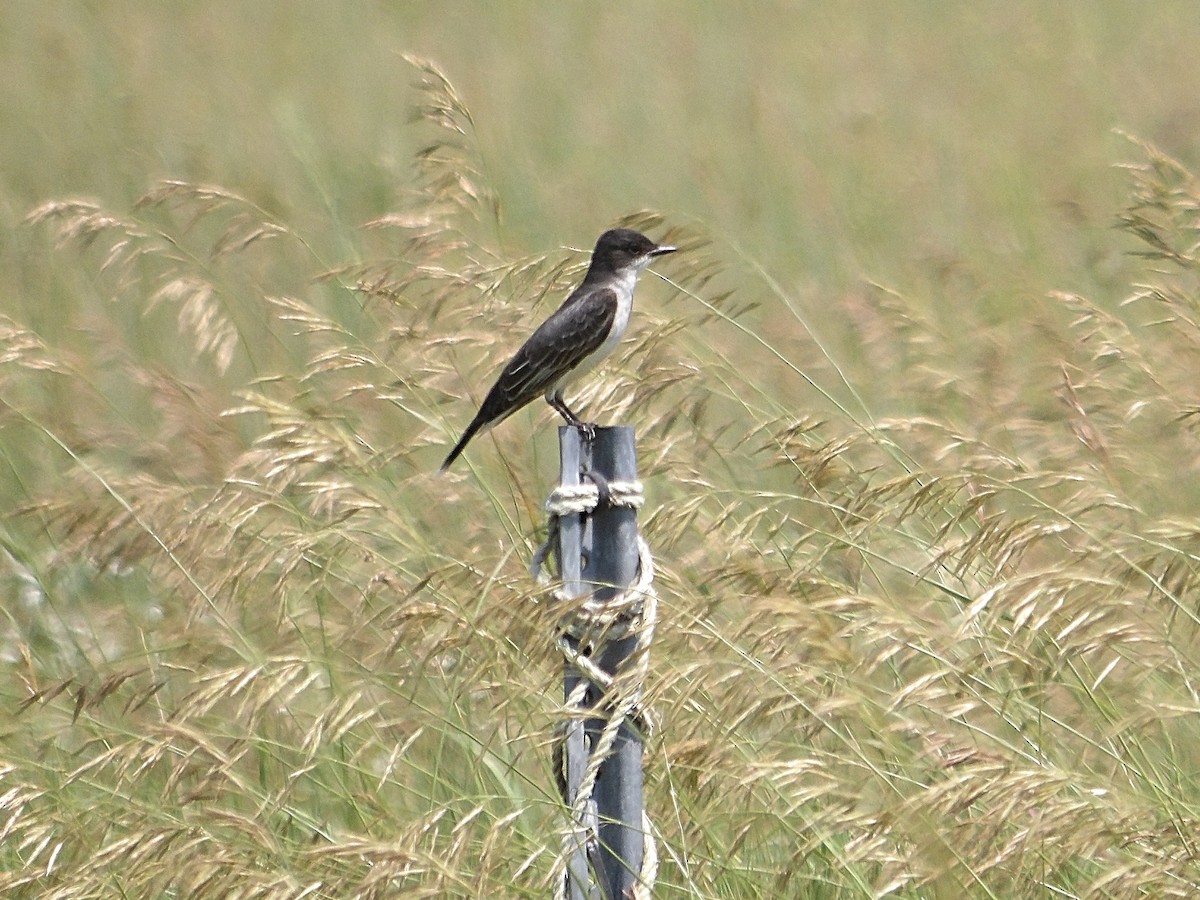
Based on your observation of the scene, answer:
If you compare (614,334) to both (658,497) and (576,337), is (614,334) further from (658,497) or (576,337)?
(658,497)

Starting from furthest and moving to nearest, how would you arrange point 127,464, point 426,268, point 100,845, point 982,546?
point 127,464, point 426,268, point 100,845, point 982,546

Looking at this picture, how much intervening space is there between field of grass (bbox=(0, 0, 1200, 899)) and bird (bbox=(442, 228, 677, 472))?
0.41 ft

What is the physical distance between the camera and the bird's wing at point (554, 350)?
4.18m

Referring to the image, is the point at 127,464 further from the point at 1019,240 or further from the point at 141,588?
the point at 1019,240

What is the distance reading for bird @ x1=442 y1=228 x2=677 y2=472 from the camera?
13.7 feet

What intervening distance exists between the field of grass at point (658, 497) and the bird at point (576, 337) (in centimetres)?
13

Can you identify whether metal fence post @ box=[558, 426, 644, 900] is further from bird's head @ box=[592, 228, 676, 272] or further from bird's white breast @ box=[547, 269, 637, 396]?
bird's head @ box=[592, 228, 676, 272]

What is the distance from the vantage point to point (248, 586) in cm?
335

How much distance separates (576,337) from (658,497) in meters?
1.10

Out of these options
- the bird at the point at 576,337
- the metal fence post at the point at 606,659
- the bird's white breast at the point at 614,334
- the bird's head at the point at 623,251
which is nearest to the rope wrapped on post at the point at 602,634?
the metal fence post at the point at 606,659

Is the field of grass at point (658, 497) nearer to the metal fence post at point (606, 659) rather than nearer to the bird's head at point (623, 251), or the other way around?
the metal fence post at point (606, 659)

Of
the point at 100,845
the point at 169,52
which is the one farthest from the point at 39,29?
the point at 100,845

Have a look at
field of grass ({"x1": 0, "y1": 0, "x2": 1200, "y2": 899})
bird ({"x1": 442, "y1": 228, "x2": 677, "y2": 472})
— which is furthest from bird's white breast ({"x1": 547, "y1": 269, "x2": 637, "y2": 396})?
field of grass ({"x1": 0, "y1": 0, "x2": 1200, "y2": 899})

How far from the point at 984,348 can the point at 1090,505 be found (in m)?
3.07
